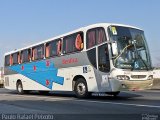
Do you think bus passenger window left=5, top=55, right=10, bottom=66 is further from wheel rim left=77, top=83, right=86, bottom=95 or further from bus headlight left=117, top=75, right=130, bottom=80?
bus headlight left=117, top=75, right=130, bottom=80

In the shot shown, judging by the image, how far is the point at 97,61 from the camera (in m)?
17.1

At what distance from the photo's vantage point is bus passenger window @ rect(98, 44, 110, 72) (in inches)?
648

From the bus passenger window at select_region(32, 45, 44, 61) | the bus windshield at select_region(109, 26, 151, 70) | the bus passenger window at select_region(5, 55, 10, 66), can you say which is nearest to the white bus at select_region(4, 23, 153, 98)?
the bus windshield at select_region(109, 26, 151, 70)

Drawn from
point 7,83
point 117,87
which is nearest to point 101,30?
point 117,87

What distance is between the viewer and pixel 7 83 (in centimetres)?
2836

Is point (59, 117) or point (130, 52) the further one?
point (130, 52)

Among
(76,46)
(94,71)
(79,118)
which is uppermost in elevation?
(76,46)

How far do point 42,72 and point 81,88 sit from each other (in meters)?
4.54

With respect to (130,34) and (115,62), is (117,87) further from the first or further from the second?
(130,34)

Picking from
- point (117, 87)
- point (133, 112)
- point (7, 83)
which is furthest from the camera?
point (7, 83)

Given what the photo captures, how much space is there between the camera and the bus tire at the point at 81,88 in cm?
1794

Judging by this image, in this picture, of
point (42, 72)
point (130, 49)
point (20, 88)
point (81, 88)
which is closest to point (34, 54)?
point (42, 72)

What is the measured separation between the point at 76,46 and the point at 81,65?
1042 millimetres

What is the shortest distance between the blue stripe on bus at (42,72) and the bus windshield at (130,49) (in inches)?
184
